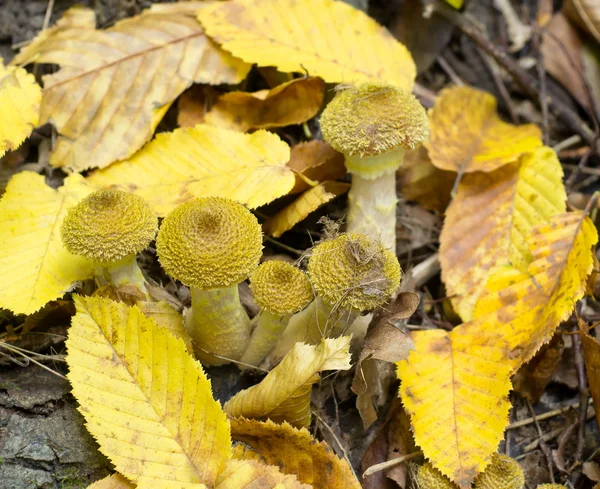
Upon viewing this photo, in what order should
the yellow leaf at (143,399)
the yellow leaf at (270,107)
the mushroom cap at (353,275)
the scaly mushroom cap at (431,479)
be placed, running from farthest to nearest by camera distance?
the yellow leaf at (270,107), the scaly mushroom cap at (431,479), the mushroom cap at (353,275), the yellow leaf at (143,399)

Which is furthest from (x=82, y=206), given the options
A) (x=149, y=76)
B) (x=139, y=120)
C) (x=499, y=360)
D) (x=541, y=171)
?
(x=541, y=171)

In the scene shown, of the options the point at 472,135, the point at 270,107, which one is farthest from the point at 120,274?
the point at 472,135

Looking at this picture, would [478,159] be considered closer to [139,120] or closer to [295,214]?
[295,214]

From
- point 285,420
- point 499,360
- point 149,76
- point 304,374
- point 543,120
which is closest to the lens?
point 304,374

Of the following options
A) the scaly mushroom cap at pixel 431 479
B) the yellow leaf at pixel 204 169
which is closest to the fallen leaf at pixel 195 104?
the yellow leaf at pixel 204 169

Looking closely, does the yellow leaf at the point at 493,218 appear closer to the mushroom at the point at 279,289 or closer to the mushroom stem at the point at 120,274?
the mushroom at the point at 279,289

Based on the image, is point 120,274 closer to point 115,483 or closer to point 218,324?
point 218,324
